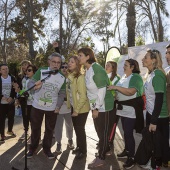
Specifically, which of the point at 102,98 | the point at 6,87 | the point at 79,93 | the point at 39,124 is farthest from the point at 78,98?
the point at 6,87

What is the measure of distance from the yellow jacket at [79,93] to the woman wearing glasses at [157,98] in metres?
0.97

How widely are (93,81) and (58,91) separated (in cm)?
77

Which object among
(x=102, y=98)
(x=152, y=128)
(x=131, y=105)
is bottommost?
(x=152, y=128)

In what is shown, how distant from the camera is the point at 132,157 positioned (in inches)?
154

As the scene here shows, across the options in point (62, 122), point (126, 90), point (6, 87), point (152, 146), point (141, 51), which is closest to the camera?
point (152, 146)

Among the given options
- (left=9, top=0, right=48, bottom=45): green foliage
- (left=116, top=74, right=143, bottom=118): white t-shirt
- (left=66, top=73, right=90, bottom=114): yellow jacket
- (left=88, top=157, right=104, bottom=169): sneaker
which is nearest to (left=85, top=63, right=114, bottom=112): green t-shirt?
(left=66, top=73, right=90, bottom=114): yellow jacket

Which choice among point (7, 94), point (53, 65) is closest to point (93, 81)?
point (53, 65)

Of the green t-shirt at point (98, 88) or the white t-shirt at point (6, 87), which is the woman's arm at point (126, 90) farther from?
the white t-shirt at point (6, 87)

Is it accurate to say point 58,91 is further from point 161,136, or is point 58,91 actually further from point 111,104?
point 161,136

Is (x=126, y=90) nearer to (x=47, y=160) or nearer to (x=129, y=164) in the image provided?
(x=129, y=164)

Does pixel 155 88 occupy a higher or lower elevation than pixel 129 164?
higher

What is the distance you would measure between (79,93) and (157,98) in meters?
1.24

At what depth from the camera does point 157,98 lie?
3.24 meters

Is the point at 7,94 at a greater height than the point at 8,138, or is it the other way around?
the point at 7,94
